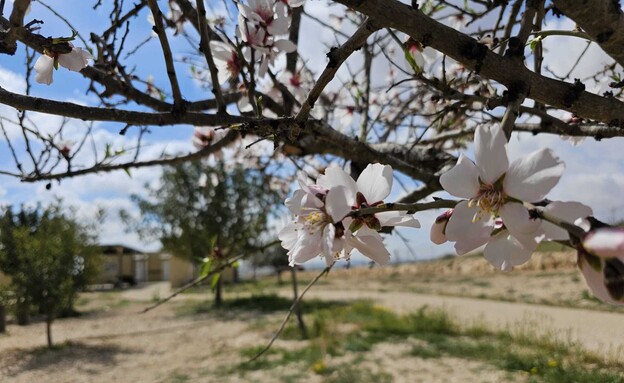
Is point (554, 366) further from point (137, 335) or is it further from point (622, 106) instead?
point (137, 335)

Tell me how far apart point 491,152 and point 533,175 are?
0.05m

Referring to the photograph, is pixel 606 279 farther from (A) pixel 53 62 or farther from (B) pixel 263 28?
(A) pixel 53 62

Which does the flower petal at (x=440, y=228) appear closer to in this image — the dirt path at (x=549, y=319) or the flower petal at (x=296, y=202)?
the flower petal at (x=296, y=202)

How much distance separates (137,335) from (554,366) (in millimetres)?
7604

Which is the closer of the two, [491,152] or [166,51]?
[491,152]

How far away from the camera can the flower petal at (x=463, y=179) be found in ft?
1.60

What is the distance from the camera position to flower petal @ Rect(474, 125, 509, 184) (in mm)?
460

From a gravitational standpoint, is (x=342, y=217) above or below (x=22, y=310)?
above

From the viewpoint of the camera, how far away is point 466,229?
49 cm

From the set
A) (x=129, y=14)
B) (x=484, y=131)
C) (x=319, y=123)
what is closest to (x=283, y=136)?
(x=484, y=131)

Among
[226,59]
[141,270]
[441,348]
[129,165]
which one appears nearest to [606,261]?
[226,59]

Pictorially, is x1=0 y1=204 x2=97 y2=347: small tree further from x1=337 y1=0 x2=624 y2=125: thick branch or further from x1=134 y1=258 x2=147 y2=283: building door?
x1=134 y1=258 x2=147 y2=283: building door

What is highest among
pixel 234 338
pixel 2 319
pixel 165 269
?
pixel 165 269

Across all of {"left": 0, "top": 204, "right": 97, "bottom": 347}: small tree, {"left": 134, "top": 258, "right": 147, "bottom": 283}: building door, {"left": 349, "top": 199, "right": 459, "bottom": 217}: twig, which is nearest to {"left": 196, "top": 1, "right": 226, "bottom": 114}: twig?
{"left": 349, "top": 199, "right": 459, "bottom": 217}: twig
